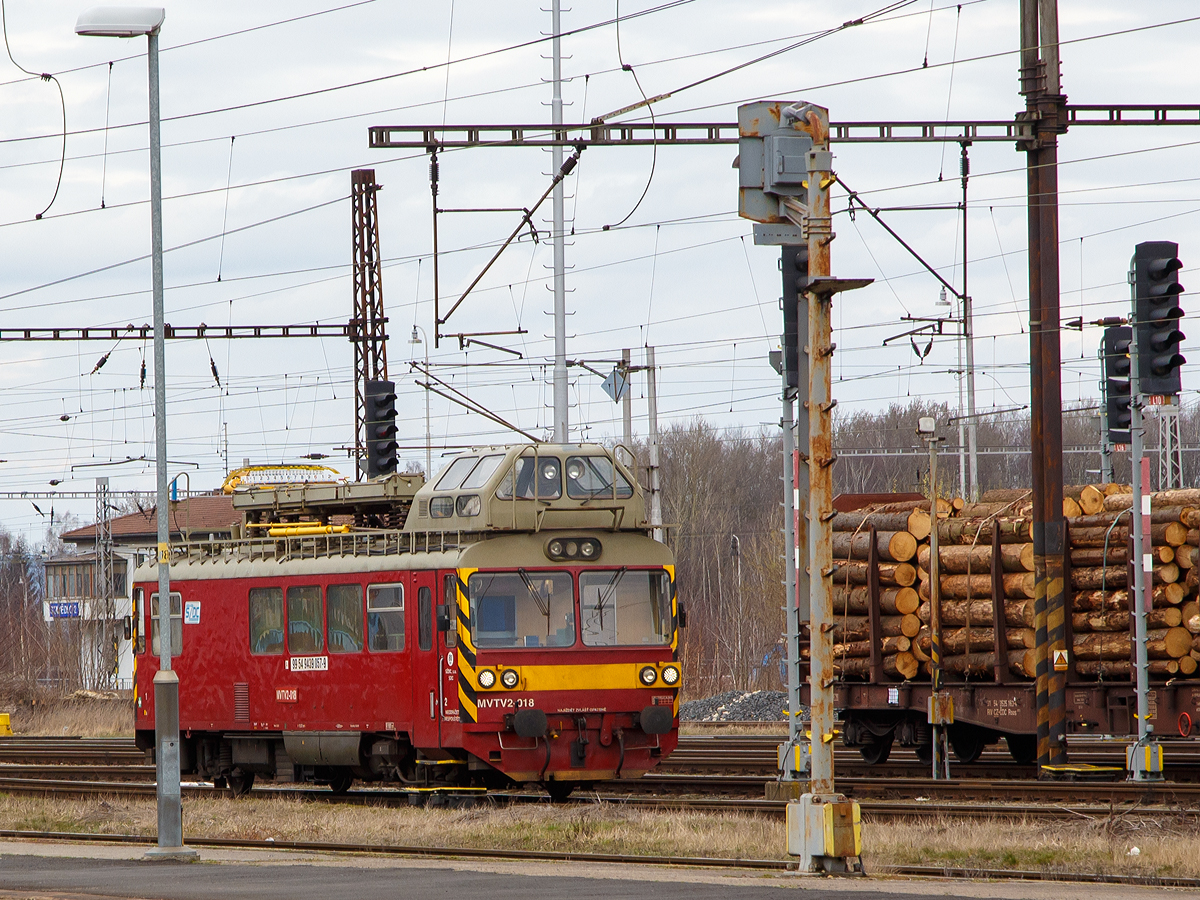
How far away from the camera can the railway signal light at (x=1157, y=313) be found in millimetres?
19625

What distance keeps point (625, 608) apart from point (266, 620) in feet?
16.4

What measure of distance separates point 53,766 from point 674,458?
56083mm

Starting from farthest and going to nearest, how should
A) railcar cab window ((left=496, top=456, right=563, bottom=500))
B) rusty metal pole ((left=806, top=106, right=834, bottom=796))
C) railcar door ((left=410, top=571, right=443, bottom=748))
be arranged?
railcar cab window ((left=496, top=456, right=563, bottom=500)), railcar door ((left=410, top=571, right=443, bottom=748)), rusty metal pole ((left=806, top=106, right=834, bottom=796))

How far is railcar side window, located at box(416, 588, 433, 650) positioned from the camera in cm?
1973

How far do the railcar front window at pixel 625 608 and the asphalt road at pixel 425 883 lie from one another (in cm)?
559

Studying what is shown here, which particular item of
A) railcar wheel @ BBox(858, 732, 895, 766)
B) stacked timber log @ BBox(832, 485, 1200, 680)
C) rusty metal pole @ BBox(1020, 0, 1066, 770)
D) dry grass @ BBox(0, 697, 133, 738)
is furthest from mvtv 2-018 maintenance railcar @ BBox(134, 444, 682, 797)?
dry grass @ BBox(0, 697, 133, 738)

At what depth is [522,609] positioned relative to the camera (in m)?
19.7

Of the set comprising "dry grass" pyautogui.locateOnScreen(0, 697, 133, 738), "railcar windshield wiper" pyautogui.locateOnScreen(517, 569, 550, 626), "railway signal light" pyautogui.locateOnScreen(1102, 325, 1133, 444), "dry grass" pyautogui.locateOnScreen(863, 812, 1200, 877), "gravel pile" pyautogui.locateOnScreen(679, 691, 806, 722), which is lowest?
"dry grass" pyautogui.locateOnScreen(0, 697, 133, 738)

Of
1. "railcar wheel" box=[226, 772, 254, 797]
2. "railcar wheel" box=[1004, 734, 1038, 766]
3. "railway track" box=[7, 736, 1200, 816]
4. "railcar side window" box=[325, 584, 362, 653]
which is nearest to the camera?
"railway track" box=[7, 736, 1200, 816]

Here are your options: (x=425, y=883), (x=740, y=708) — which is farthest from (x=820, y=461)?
(x=740, y=708)

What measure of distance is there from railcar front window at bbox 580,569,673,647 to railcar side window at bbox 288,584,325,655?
356 centimetres

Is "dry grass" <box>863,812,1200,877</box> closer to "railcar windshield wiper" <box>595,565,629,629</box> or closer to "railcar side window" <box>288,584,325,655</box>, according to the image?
"railcar windshield wiper" <box>595,565,629,629</box>

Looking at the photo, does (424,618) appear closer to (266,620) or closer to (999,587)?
(266,620)

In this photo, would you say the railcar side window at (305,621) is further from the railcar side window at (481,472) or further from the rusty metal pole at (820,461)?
the rusty metal pole at (820,461)
